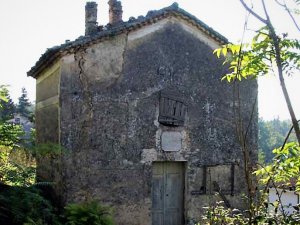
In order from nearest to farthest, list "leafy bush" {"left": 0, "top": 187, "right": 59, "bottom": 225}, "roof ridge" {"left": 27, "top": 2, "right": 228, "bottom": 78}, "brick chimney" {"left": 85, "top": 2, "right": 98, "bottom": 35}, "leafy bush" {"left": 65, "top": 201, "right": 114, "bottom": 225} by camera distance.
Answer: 1. "leafy bush" {"left": 0, "top": 187, "right": 59, "bottom": 225}
2. "leafy bush" {"left": 65, "top": 201, "right": 114, "bottom": 225}
3. "roof ridge" {"left": 27, "top": 2, "right": 228, "bottom": 78}
4. "brick chimney" {"left": 85, "top": 2, "right": 98, "bottom": 35}

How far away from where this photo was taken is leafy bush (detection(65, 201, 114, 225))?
24.8 feet

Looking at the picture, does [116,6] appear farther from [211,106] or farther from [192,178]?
[192,178]

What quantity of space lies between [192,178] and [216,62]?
3.55 meters

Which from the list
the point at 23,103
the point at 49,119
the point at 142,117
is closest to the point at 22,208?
the point at 49,119

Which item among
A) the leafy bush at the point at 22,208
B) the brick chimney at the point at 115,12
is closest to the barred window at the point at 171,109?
the brick chimney at the point at 115,12

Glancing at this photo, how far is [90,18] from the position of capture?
10367mm

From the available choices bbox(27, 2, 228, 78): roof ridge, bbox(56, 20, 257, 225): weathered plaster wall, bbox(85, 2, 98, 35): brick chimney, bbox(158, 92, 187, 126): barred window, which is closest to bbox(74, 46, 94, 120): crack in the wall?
bbox(56, 20, 257, 225): weathered plaster wall

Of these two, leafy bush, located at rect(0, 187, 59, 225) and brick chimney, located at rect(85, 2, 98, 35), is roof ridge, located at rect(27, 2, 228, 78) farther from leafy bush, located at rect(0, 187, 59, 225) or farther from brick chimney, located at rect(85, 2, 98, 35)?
leafy bush, located at rect(0, 187, 59, 225)

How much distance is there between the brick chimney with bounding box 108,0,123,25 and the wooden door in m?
4.37

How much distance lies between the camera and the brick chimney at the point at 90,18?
10.2 m

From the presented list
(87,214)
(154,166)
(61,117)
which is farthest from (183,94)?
(87,214)

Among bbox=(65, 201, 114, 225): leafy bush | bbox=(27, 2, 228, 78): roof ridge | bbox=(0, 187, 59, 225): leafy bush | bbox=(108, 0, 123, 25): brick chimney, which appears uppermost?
bbox=(108, 0, 123, 25): brick chimney

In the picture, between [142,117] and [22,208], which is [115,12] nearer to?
[142,117]

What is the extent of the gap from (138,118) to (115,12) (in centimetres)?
342
